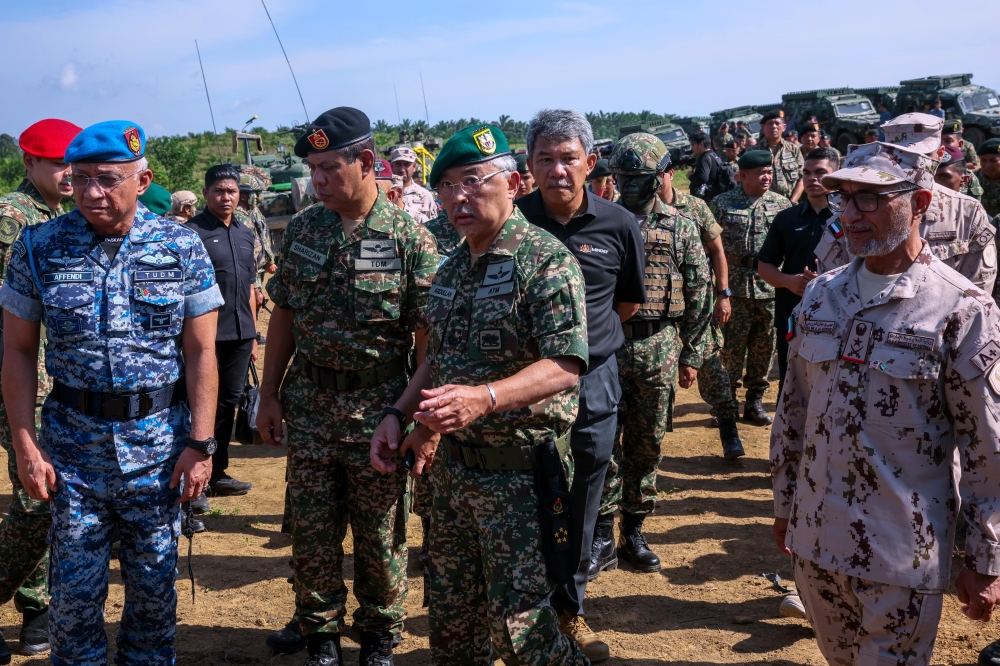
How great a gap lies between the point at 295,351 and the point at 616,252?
1678mm

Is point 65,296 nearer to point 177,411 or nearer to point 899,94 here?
point 177,411

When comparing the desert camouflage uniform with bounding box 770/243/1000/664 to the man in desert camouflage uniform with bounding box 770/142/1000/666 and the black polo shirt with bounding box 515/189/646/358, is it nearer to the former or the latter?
the man in desert camouflage uniform with bounding box 770/142/1000/666

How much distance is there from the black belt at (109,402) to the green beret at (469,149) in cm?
148

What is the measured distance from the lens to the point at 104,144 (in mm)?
3521

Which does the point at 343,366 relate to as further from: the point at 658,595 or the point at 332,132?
the point at 658,595

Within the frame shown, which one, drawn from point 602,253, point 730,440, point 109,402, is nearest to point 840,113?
point 730,440

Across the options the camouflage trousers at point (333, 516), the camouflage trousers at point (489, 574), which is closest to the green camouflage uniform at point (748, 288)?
the camouflage trousers at point (333, 516)

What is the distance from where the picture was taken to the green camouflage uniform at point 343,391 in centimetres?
410

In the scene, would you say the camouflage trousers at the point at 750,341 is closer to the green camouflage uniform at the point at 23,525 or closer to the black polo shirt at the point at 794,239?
the black polo shirt at the point at 794,239

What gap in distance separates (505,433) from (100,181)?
190 centimetres

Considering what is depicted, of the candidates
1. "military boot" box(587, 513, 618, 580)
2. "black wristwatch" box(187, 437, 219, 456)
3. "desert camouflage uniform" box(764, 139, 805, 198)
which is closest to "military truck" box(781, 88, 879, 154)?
"desert camouflage uniform" box(764, 139, 805, 198)

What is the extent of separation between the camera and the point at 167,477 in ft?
12.1

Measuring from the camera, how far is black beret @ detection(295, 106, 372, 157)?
3973 mm

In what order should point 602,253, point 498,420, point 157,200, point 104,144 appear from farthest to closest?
1. point 157,200
2. point 602,253
3. point 104,144
4. point 498,420
